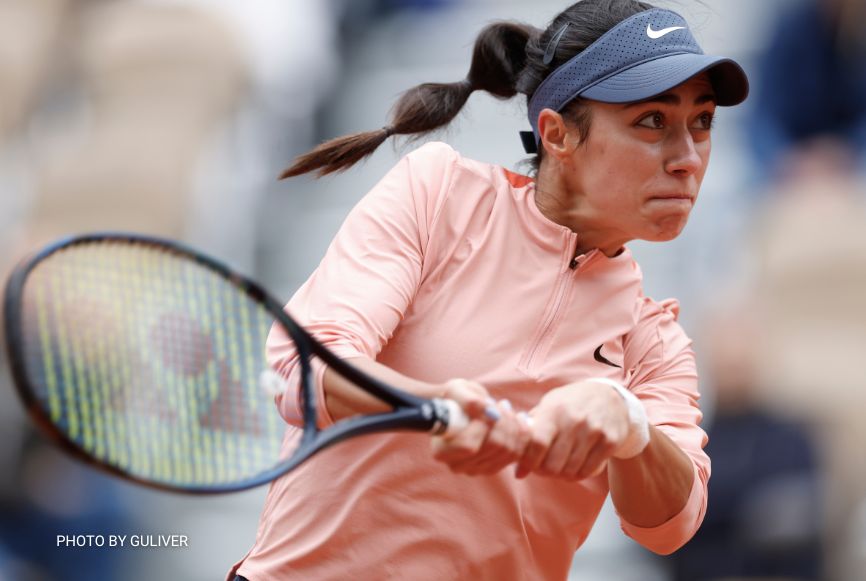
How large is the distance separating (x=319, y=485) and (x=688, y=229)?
7.10 ft

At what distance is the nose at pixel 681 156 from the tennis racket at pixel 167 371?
1.76 ft

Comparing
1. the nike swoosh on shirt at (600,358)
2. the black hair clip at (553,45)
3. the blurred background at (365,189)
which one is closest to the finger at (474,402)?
the nike swoosh on shirt at (600,358)

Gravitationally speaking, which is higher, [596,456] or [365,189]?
[596,456]

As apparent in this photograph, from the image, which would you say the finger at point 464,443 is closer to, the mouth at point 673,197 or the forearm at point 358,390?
the forearm at point 358,390

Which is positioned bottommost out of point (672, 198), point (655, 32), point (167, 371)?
point (167, 371)

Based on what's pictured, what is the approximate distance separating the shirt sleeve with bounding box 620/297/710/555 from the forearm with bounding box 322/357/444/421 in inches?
16.4

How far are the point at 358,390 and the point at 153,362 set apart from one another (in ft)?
0.96

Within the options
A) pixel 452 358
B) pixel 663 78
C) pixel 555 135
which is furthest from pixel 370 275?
pixel 663 78

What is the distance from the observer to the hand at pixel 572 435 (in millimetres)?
1664

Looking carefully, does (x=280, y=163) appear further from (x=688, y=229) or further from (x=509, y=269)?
(x=509, y=269)

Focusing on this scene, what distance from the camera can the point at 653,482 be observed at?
188cm

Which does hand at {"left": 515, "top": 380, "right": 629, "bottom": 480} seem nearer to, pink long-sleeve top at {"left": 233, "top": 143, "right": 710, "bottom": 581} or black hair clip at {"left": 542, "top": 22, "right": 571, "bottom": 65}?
pink long-sleeve top at {"left": 233, "top": 143, "right": 710, "bottom": 581}

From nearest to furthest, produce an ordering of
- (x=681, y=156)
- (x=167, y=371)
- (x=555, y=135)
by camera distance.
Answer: (x=167, y=371) < (x=681, y=156) < (x=555, y=135)

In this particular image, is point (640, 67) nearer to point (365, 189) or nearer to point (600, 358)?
point (600, 358)
